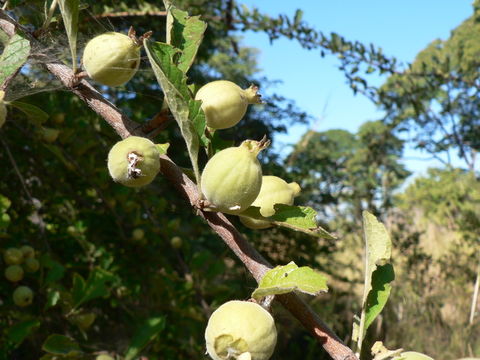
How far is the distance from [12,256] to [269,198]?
47.5 inches

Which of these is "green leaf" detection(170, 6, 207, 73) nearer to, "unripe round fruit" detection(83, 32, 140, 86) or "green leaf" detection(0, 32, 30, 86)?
"unripe round fruit" detection(83, 32, 140, 86)

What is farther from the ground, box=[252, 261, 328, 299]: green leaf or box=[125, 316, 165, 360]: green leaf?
box=[252, 261, 328, 299]: green leaf

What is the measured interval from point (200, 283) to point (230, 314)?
154 centimetres

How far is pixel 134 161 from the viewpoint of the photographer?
2.04 feet

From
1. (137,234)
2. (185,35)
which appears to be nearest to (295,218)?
(185,35)

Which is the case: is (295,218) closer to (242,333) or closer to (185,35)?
(242,333)

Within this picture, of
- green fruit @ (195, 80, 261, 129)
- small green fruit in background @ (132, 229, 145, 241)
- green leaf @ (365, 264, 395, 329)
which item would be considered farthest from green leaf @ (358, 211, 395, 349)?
small green fruit in background @ (132, 229, 145, 241)

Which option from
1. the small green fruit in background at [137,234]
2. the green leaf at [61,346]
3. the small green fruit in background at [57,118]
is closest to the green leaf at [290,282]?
the green leaf at [61,346]

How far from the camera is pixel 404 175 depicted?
21.1 feet

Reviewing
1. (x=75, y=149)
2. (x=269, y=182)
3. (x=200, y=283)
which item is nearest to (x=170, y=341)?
(x=200, y=283)

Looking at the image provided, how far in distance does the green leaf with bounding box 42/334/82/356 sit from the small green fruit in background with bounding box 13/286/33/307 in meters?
0.30

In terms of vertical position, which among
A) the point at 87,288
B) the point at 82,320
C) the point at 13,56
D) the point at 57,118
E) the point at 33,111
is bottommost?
the point at 82,320

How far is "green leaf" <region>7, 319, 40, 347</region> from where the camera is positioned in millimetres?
1428

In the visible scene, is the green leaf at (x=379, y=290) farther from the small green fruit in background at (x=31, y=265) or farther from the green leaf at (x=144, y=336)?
the small green fruit in background at (x=31, y=265)
